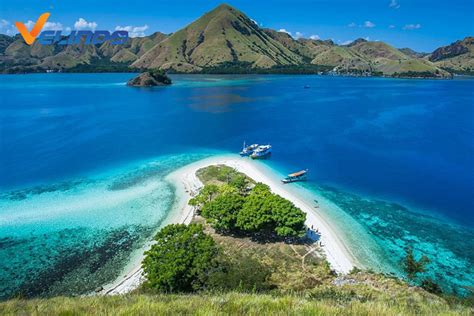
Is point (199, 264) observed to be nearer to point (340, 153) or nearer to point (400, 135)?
point (340, 153)

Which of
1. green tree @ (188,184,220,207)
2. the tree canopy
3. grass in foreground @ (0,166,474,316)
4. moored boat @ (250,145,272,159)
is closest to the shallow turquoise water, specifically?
green tree @ (188,184,220,207)

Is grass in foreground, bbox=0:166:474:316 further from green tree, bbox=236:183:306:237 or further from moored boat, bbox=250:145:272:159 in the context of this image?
moored boat, bbox=250:145:272:159

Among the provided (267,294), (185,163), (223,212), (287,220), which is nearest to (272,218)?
(287,220)

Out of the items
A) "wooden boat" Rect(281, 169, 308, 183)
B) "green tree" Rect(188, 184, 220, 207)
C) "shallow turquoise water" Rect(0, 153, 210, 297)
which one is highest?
"green tree" Rect(188, 184, 220, 207)

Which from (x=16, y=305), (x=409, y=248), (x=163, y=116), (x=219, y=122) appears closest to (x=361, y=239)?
(x=409, y=248)

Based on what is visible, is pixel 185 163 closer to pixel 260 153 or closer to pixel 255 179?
pixel 260 153

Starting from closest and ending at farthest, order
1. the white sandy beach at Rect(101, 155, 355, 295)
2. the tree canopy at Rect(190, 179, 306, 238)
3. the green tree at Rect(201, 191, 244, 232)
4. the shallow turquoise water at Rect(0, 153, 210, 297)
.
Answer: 1. the white sandy beach at Rect(101, 155, 355, 295)
2. the shallow turquoise water at Rect(0, 153, 210, 297)
3. the tree canopy at Rect(190, 179, 306, 238)
4. the green tree at Rect(201, 191, 244, 232)
